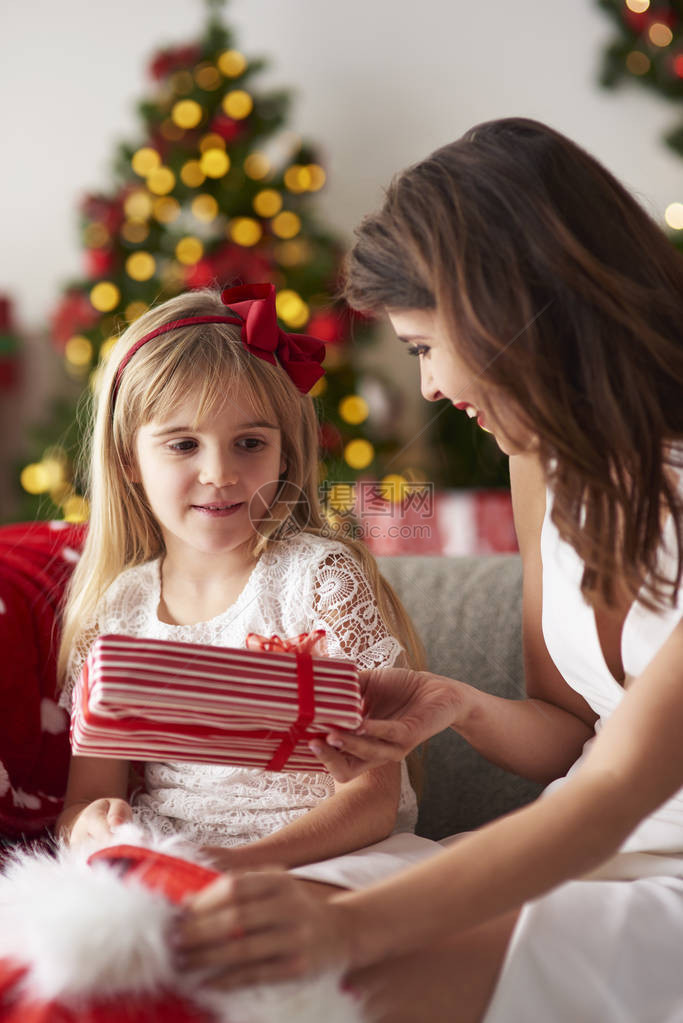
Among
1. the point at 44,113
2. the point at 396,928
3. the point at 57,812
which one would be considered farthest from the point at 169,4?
the point at 396,928

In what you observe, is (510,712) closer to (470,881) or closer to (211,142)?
(470,881)

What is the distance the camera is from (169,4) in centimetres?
333

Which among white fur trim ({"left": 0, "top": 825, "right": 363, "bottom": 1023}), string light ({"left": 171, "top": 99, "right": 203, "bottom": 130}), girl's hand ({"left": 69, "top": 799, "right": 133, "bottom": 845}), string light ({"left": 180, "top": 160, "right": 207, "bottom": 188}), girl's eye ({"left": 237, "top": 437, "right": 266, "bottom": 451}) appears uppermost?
string light ({"left": 171, "top": 99, "right": 203, "bottom": 130})

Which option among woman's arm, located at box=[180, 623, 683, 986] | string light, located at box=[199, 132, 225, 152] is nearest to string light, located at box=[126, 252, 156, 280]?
string light, located at box=[199, 132, 225, 152]

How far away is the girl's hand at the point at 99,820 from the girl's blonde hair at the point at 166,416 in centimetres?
21

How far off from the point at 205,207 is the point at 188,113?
0.26 m

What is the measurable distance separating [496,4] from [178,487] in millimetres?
2453

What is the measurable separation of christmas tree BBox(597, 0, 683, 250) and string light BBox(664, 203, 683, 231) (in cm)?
37

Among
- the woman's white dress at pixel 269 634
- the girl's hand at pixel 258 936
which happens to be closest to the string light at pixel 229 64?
the woman's white dress at pixel 269 634

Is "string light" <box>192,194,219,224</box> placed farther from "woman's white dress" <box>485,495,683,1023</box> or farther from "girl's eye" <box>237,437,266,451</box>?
"woman's white dress" <box>485,495,683,1023</box>

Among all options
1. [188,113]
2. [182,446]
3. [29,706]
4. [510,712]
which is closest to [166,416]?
[182,446]

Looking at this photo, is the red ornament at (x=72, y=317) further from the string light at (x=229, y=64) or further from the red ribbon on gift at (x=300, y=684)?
the red ribbon on gift at (x=300, y=684)

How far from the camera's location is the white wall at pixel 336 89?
297 centimetres

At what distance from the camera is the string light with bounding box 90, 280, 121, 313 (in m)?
2.93
